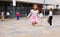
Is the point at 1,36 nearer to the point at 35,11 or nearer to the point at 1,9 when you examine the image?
the point at 35,11

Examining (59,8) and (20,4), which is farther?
(59,8)

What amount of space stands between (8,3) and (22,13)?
4840mm

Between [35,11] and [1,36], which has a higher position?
[35,11]

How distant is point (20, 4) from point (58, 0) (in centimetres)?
2171

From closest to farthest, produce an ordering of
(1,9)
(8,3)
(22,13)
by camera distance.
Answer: (1,9)
(8,3)
(22,13)

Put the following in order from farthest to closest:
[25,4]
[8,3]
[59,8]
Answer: [59,8]
[25,4]
[8,3]

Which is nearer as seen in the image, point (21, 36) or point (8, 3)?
point (21, 36)

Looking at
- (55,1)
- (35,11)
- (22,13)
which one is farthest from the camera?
(55,1)

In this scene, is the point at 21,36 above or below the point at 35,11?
below

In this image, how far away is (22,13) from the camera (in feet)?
176

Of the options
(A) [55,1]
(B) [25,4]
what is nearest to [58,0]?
(A) [55,1]

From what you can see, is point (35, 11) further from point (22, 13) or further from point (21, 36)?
point (22, 13)

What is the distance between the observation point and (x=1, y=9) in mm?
46344

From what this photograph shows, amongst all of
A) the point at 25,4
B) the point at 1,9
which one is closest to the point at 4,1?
the point at 1,9
